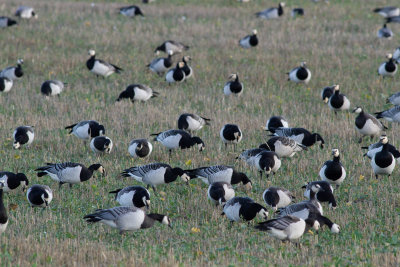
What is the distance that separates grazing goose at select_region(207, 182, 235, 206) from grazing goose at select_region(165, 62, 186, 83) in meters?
11.9

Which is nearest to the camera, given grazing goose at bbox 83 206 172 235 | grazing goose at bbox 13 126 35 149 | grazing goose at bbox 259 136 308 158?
grazing goose at bbox 83 206 172 235

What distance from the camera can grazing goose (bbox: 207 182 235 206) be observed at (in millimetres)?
11620

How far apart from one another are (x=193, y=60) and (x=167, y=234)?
17.3m

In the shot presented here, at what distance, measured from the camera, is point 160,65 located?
24.9 m

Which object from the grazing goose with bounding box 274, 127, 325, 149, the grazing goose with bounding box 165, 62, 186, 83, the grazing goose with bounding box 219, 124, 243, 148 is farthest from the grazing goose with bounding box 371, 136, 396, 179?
the grazing goose with bounding box 165, 62, 186, 83

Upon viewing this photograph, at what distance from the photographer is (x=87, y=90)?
74.6ft

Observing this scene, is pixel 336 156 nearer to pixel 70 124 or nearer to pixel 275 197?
pixel 275 197

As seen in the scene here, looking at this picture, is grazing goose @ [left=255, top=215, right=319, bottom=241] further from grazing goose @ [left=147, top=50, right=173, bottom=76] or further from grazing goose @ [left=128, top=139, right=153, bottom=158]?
grazing goose @ [left=147, top=50, right=173, bottom=76]

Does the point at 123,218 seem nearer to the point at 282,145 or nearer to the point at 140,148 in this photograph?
the point at 140,148

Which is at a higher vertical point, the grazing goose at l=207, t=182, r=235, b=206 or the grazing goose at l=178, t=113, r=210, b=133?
the grazing goose at l=178, t=113, r=210, b=133

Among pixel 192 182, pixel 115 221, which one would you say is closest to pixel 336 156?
pixel 192 182

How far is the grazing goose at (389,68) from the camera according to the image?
79.3 ft

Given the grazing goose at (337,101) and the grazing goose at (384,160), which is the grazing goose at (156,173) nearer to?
the grazing goose at (384,160)

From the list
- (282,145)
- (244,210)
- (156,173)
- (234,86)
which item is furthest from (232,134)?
(234,86)
